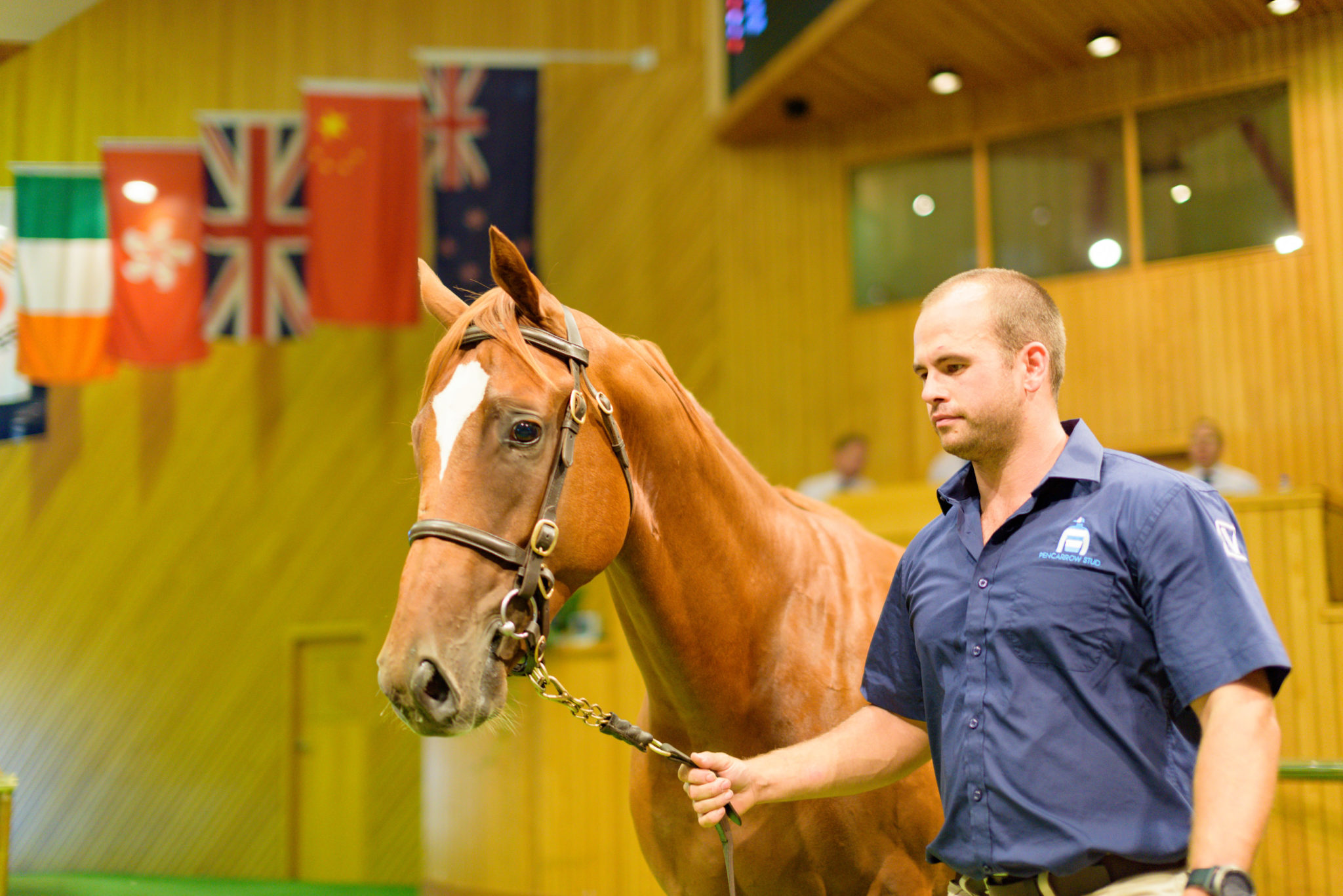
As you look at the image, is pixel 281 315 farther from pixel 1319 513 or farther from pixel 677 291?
pixel 1319 513

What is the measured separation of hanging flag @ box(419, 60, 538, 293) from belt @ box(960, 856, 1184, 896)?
8.42 meters

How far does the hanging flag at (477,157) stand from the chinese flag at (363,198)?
0.24 meters

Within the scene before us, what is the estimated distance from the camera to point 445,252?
9.47 metres

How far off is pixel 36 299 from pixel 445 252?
10.5 feet

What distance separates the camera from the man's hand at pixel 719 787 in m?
1.84

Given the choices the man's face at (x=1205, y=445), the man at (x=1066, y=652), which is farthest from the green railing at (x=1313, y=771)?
the man's face at (x=1205, y=445)

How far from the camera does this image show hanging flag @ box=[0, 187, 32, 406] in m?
6.77

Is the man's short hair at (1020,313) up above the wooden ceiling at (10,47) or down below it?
below

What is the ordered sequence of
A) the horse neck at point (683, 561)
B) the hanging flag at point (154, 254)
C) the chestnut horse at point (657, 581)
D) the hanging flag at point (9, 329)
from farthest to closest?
the hanging flag at point (154, 254)
the hanging flag at point (9, 329)
the horse neck at point (683, 561)
the chestnut horse at point (657, 581)

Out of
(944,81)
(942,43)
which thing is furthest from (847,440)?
(942,43)

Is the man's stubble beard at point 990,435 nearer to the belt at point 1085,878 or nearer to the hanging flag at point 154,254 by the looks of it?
the belt at point 1085,878

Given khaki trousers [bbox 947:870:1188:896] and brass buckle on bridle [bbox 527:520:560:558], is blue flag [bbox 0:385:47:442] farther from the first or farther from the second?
khaki trousers [bbox 947:870:1188:896]

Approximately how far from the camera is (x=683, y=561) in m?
2.24

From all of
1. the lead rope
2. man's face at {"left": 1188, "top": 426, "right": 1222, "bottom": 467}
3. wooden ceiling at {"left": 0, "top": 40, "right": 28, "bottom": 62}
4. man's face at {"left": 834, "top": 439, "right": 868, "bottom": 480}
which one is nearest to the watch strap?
the lead rope
